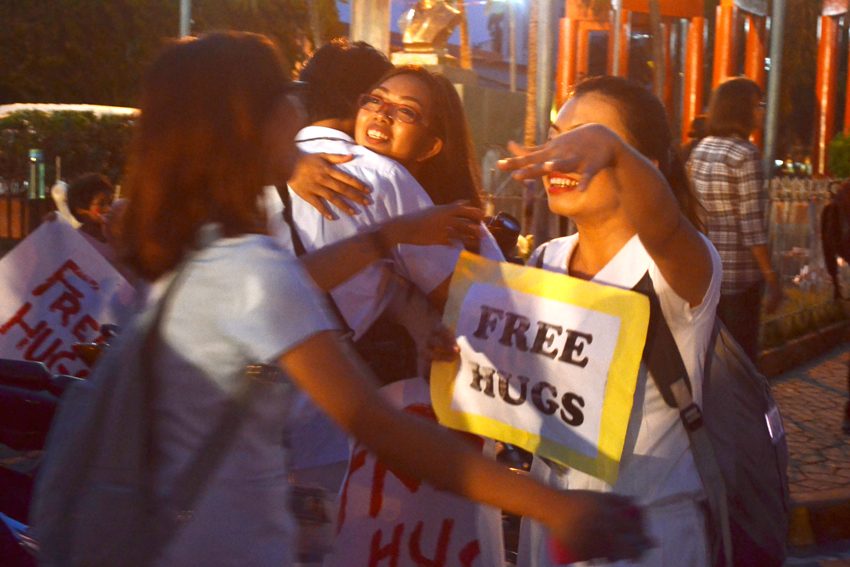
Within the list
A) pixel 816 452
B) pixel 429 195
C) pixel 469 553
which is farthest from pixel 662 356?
pixel 816 452

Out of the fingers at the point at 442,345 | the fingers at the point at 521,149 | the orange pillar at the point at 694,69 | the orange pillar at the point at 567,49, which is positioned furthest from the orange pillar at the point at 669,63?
the fingers at the point at 521,149

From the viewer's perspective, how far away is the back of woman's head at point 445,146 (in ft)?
11.4

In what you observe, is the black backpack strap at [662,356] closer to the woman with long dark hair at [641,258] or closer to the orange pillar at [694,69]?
the woman with long dark hair at [641,258]

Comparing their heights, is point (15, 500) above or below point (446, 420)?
below

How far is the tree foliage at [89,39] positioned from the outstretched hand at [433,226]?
27.6 metres

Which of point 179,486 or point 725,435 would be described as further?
point 725,435

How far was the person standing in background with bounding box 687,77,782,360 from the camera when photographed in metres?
6.48

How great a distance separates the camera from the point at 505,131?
14.8m

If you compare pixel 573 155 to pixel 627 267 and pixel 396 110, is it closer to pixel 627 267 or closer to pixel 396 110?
pixel 627 267

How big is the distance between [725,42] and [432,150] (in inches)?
1165

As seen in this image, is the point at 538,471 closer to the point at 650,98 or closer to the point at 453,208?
the point at 453,208

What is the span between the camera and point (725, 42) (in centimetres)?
3161

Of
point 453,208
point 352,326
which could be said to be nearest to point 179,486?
point 453,208

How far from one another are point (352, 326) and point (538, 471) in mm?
635
